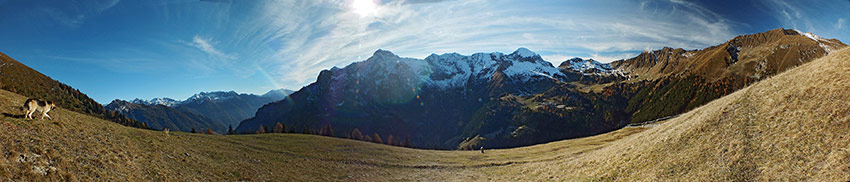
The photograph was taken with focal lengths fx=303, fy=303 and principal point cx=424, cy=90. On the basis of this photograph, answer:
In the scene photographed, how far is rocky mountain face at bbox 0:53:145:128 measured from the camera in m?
129

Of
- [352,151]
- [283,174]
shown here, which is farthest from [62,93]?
[283,174]

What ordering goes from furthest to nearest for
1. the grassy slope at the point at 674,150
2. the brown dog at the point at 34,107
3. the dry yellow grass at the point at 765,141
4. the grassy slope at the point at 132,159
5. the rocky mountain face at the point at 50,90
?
the rocky mountain face at the point at 50,90
the brown dog at the point at 34,107
the dry yellow grass at the point at 765,141
the grassy slope at the point at 674,150
the grassy slope at the point at 132,159

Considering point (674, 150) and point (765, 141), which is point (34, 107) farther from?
point (765, 141)

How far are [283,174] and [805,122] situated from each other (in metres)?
39.9

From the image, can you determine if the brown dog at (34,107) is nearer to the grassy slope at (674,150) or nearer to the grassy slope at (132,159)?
the grassy slope at (132,159)

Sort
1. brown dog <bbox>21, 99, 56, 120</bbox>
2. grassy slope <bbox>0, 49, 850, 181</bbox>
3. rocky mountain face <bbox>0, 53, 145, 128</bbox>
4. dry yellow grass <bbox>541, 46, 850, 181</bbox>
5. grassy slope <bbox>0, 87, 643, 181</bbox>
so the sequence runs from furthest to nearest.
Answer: rocky mountain face <bbox>0, 53, 145, 128</bbox> < brown dog <bbox>21, 99, 56, 120</bbox> < dry yellow grass <bbox>541, 46, 850, 181</bbox> < grassy slope <bbox>0, 49, 850, 181</bbox> < grassy slope <bbox>0, 87, 643, 181</bbox>

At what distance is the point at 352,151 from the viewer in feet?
181

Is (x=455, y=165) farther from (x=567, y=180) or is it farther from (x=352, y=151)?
(x=567, y=180)

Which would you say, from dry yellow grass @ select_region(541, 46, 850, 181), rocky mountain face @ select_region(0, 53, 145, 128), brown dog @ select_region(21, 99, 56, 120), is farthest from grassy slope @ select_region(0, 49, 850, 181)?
rocky mountain face @ select_region(0, 53, 145, 128)

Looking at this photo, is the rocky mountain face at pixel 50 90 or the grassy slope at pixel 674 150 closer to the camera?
the grassy slope at pixel 674 150

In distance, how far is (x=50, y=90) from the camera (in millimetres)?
144375

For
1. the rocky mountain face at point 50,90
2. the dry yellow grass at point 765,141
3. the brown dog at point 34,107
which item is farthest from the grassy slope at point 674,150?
the rocky mountain face at point 50,90

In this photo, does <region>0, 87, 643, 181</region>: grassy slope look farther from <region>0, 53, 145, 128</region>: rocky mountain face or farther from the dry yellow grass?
<region>0, 53, 145, 128</region>: rocky mountain face

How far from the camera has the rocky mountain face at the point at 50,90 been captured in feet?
424
